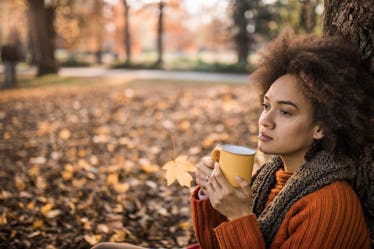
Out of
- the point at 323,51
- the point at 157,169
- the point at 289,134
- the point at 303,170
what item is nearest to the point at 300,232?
the point at 303,170

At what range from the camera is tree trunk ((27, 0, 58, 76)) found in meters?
15.4

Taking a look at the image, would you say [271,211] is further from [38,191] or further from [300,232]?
[38,191]

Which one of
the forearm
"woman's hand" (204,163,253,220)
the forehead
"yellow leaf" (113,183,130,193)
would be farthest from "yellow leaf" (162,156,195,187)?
"yellow leaf" (113,183,130,193)

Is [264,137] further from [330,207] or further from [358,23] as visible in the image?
[358,23]

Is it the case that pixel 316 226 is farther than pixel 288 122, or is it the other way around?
pixel 288 122

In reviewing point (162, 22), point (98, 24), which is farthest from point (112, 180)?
point (98, 24)

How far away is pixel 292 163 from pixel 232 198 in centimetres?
37

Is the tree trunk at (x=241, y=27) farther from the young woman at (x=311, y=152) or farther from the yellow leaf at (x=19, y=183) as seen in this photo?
the young woman at (x=311, y=152)

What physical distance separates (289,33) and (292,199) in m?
0.88

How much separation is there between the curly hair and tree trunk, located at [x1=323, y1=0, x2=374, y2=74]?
0.06 meters

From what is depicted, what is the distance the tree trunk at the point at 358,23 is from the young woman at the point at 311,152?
9cm

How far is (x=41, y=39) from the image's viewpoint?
52.9 ft

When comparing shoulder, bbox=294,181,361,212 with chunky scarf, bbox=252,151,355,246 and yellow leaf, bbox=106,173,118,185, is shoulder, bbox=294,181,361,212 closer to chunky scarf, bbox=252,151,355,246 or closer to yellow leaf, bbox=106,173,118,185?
chunky scarf, bbox=252,151,355,246

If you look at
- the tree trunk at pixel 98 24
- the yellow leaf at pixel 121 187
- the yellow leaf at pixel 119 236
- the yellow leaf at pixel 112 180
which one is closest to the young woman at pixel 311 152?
the yellow leaf at pixel 119 236
